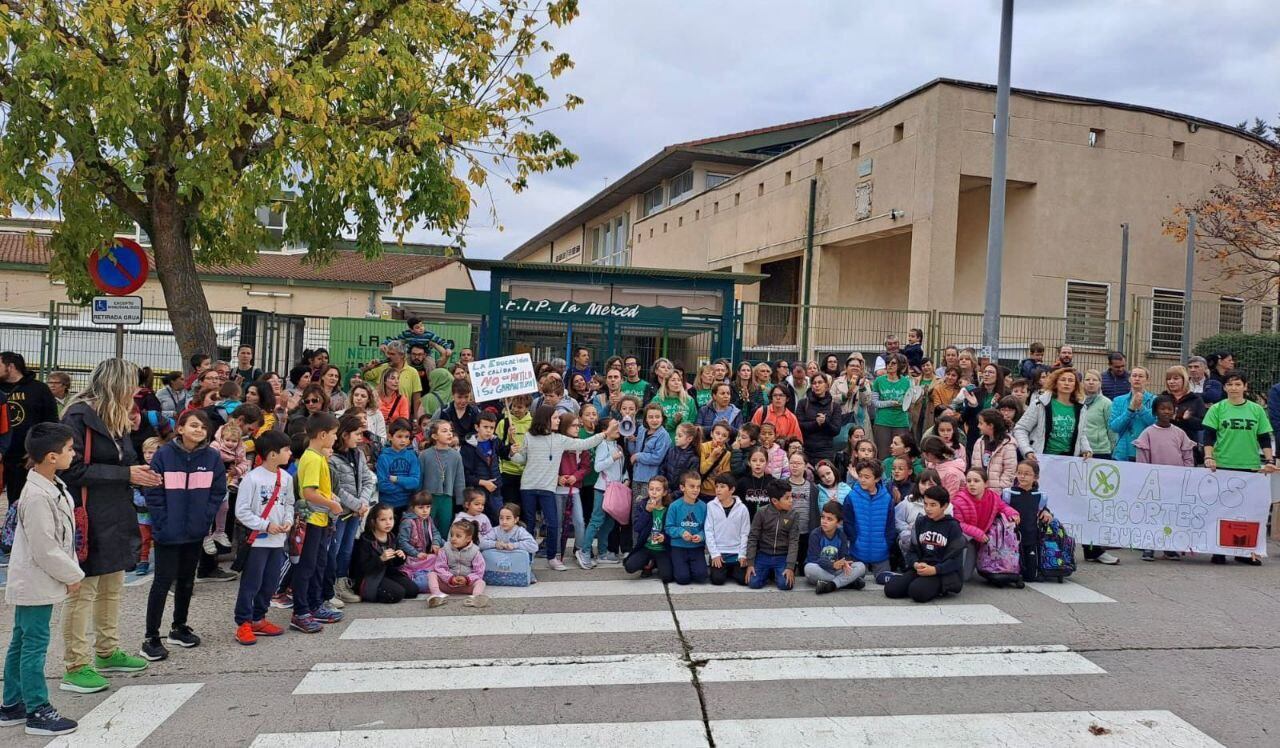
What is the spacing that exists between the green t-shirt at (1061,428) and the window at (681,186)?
90.9 ft

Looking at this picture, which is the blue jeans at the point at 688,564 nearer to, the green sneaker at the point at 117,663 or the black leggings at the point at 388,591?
the black leggings at the point at 388,591

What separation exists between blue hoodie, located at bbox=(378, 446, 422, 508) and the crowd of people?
26 mm

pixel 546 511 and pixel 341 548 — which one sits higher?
pixel 546 511

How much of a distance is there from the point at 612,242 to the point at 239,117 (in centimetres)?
3792

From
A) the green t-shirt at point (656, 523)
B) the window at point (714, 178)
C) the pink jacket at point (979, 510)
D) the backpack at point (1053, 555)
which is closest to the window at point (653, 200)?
the window at point (714, 178)

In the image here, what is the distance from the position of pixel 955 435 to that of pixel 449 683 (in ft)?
19.8

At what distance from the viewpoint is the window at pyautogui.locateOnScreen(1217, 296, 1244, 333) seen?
59.8ft

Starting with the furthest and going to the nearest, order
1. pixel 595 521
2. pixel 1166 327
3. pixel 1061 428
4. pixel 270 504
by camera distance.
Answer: pixel 1166 327 → pixel 1061 428 → pixel 595 521 → pixel 270 504

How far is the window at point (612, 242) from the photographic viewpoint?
147 feet

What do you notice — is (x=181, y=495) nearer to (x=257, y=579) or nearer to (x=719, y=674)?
(x=257, y=579)

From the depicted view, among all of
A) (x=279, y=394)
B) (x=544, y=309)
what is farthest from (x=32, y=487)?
(x=544, y=309)

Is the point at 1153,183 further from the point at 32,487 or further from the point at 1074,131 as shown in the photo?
the point at 32,487

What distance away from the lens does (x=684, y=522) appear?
817 centimetres

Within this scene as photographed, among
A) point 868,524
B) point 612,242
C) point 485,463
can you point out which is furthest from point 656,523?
point 612,242
